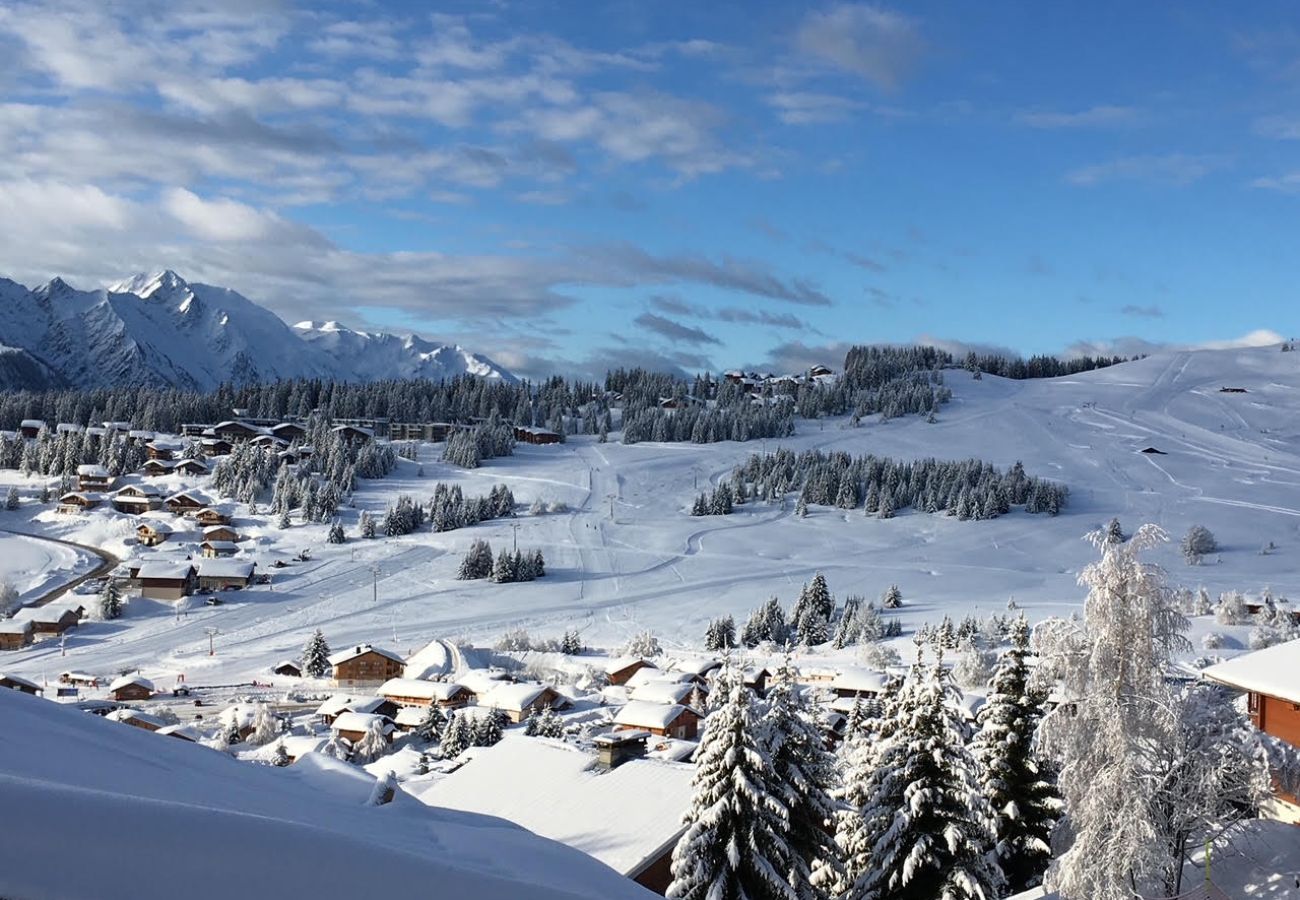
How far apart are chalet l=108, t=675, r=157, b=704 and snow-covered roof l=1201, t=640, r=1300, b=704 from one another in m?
45.9

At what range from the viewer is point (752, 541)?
100812 mm

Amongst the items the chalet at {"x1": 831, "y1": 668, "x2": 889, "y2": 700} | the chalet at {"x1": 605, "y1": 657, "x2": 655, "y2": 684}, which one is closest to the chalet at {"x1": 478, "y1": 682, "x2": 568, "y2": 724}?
the chalet at {"x1": 605, "y1": 657, "x2": 655, "y2": 684}

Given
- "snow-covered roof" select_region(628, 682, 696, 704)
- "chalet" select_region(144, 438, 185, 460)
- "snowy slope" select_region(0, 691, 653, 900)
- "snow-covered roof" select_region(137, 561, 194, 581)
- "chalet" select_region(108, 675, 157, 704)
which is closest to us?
"snowy slope" select_region(0, 691, 653, 900)

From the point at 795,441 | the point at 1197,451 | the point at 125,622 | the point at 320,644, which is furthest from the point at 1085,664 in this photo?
the point at 1197,451

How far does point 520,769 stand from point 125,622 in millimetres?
57662

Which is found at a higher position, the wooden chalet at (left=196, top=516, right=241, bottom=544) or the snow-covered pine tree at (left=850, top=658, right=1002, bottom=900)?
the snow-covered pine tree at (left=850, top=658, right=1002, bottom=900)

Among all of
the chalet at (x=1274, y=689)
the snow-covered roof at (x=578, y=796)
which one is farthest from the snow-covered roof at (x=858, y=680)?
the chalet at (x=1274, y=689)

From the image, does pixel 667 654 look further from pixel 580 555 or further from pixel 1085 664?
pixel 1085 664

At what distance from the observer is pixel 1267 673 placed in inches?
768

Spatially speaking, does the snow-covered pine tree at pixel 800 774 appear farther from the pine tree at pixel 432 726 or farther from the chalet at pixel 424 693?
the chalet at pixel 424 693

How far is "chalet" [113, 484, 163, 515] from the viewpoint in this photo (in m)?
104

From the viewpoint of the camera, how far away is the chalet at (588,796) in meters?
19.4

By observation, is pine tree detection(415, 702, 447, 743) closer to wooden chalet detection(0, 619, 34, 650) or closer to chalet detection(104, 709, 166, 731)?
chalet detection(104, 709, 166, 731)

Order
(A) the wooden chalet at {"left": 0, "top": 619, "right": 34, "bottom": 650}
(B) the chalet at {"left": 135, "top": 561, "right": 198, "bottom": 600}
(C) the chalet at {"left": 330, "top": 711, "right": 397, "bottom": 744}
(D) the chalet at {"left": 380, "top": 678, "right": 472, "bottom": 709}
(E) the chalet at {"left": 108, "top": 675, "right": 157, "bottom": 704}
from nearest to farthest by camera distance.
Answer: (C) the chalet at {"left": 330, "top": 711, "right": 397, "bottom": 744}, (E) the chalet at {"left": 108, "top": 675, "right": 157, "bottom": 704}, (D) the chalet at {"left": 380, "top": 678, "right": 472, "bottom": 709}, (A) the wooden chalet at {"left": 0, "top": 619, "right": 34, "bottom": 650}, (B) the chalet at {"left": 135, "top": 561, "right": 198, "bottom": 600}
